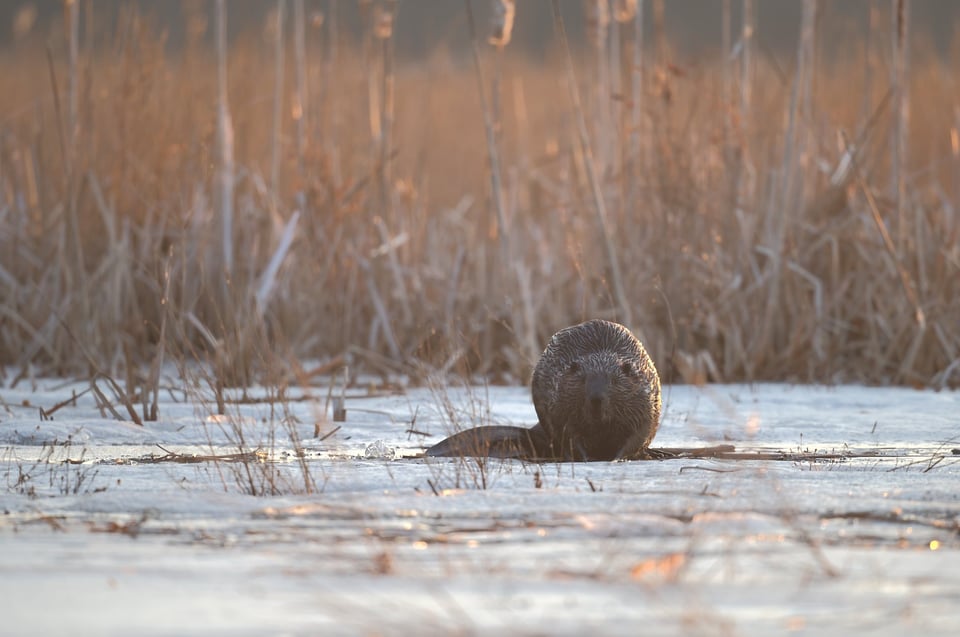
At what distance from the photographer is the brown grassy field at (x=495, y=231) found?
6875 mm

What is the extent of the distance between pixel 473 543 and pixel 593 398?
1.91m

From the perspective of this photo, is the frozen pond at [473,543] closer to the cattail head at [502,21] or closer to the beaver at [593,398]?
the beaver at [593,398]

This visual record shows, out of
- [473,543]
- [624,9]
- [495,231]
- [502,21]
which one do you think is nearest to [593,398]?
[473,543]

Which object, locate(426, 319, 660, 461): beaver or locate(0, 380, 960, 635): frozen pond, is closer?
locate(0, 380, 960, 635): frozen pond

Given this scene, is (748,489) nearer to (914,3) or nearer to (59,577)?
(59,577)

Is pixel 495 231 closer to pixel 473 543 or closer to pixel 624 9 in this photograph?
pixel 624 9

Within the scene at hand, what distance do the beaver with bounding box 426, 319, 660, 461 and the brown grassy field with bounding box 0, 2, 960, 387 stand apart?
168 centimetres

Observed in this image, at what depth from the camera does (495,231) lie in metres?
8.04

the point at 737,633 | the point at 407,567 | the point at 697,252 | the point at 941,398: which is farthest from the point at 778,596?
the point at 697,252

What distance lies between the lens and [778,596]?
205 cm

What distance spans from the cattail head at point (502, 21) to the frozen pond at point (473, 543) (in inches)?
102

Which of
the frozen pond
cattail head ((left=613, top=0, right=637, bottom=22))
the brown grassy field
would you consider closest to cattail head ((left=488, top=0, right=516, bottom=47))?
the brown grassy field

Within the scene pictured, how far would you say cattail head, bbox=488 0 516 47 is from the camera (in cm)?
621

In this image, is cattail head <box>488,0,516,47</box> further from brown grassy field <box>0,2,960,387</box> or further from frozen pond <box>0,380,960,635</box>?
frozen pond <box>0,380,960,635</box>
